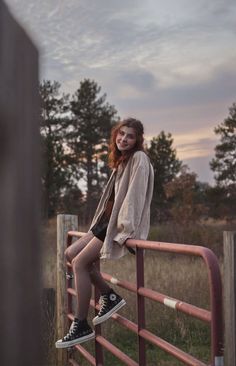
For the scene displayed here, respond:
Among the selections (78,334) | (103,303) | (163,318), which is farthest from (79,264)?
(163,318)

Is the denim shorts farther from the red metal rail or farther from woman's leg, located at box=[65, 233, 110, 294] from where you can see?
the red metal rail

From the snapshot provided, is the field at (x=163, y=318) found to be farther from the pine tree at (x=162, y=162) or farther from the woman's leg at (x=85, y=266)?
the pine tree at (x=162, y=162)

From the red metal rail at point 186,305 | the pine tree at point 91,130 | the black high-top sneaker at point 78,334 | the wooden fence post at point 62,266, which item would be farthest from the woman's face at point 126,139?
the pine tree at point 91,130

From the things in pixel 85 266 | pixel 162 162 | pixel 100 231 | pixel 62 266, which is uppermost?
pixel 162 162

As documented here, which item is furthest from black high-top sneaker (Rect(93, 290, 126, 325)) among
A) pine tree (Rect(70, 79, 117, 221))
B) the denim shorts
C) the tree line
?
pine tree (Rect(70, 79, 117, 221))

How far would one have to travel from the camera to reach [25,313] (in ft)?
3.30

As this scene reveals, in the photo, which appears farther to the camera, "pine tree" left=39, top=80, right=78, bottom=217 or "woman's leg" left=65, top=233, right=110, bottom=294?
"pine tree" left=39, top=80, right=78, bottom=217

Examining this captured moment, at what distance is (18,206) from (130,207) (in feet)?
8.31

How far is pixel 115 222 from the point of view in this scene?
11.9 feet

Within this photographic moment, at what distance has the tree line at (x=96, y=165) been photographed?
102 ft

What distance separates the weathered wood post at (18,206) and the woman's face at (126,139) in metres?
2.79

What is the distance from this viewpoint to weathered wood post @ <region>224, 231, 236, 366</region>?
2.23 meters

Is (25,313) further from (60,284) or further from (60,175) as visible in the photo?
(60,175)

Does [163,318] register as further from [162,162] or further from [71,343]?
[162,162]
